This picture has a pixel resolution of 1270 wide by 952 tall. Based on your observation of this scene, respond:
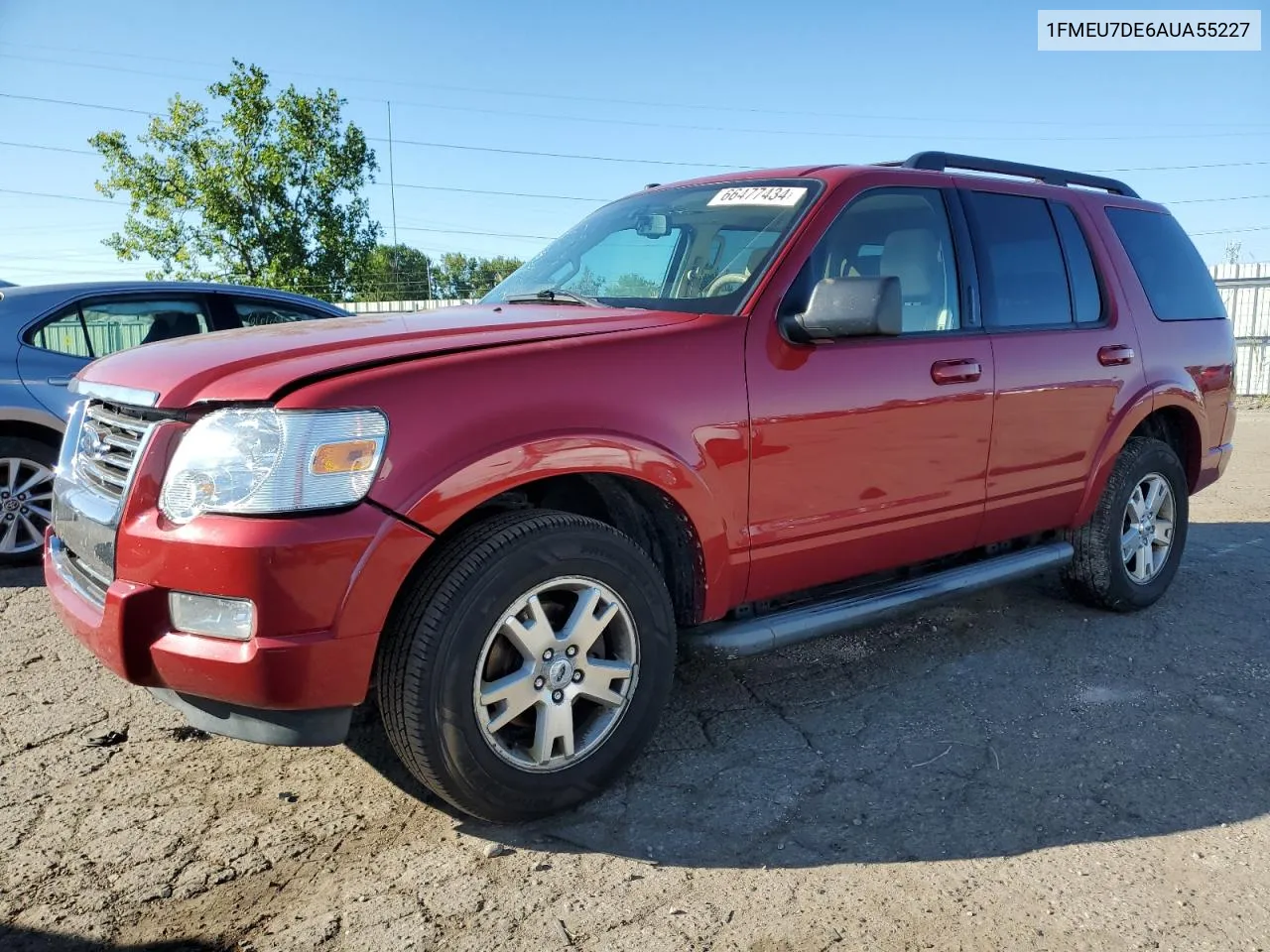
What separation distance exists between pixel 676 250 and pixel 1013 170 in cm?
177

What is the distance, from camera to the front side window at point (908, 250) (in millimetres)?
3541

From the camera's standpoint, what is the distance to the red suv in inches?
92.0

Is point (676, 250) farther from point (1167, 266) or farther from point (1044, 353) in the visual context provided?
point (1167, 266)

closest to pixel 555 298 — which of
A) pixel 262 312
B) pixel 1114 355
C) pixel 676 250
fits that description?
pixel 676 250

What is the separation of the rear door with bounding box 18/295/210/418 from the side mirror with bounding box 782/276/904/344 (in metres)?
4.18

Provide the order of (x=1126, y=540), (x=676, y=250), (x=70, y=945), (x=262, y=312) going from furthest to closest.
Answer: (x=262, y=312) → (x=1126, y=540) → (x=676, y=250) → (x=70, y=945)

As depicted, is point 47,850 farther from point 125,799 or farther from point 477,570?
point 477,570

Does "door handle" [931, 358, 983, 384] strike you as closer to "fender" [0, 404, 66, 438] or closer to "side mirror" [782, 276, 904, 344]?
"side mirror" [782, 276, 904, 344]

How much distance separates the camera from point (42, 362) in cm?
546

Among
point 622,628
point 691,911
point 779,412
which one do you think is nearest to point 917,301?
point 779,412

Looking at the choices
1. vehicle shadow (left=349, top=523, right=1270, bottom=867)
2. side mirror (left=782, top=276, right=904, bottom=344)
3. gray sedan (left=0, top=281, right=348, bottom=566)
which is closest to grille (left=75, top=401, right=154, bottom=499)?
vehicle shadow (left=349, top=523, right=1270, bottom=867)

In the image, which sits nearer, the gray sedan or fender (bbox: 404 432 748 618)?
fender (bbox: 404 432 748 618)

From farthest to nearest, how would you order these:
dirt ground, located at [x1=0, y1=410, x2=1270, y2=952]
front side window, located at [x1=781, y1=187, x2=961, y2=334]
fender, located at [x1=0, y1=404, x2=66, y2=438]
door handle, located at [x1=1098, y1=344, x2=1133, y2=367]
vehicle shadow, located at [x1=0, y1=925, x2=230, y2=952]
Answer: fender, located at [x1=0, y1=404, x2=66, y2=438] → door handle, located at [x1=1098, y1=344, x2=1133, y2=367] → front side window, located at [x1=781, y1=187, x2=961, y2=334] → dirt ground, located at [x1=0, y1=410, x2=1270, y2=952] → vehicle shadow, located at [x1=0, y1=925, x2=230, y2=952]

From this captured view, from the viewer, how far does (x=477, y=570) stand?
247 cm
